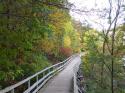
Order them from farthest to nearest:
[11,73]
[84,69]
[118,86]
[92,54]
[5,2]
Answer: [84,69]
[118,86]
[92,54]
[11,73]
[5,2]

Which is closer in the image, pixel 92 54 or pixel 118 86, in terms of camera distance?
pixel 92 54

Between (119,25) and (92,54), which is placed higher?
(119,25)

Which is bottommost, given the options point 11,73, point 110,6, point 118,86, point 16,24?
point 118,86

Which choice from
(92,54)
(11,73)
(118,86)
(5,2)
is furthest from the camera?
(118,86)

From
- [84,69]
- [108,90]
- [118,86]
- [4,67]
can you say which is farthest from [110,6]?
[4,67]

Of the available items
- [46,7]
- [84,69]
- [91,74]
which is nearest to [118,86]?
[91,74]

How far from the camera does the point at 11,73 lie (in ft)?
38.5

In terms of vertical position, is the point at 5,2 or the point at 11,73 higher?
the point at 5,2

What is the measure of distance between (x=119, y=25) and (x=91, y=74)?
1159cm

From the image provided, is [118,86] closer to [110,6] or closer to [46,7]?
[110,6]

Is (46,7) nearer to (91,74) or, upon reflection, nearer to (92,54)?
(92,54)

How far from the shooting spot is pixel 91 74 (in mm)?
38188

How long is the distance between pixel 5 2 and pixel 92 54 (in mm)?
19520

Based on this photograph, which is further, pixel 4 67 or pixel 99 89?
pixel 99 89
